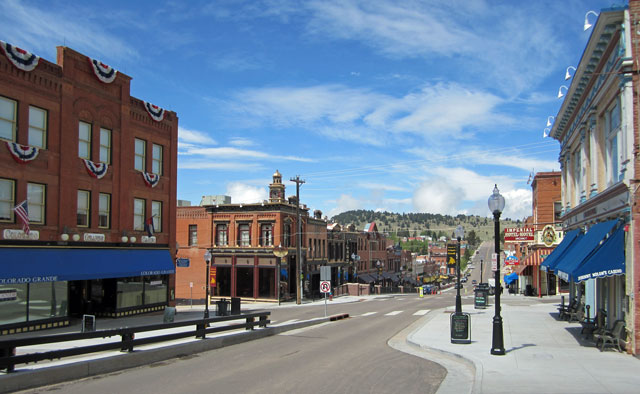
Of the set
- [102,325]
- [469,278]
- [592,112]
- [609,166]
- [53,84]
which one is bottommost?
[469,278]

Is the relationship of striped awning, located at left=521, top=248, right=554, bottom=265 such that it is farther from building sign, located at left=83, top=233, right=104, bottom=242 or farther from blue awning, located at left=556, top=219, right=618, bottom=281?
building sign, located at left=83, top=233, right=104, bottom=242

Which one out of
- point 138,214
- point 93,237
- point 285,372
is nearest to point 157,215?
point 138,214

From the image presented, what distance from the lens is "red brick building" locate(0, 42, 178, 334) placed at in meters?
21.6

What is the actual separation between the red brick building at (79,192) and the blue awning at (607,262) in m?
19.8

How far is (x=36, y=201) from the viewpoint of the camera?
22.9 metres

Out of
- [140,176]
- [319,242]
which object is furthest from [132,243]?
[319,242]

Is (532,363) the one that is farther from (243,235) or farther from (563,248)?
Result: (243,235)

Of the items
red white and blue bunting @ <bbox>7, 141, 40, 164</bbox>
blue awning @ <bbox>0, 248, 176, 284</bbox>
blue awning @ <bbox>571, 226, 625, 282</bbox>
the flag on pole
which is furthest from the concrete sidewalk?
red white and blue bunting @ <bbox>7, 141, 40, 164</bbox>

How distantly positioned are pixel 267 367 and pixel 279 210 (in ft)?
121

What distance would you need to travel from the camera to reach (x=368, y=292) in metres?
63.7

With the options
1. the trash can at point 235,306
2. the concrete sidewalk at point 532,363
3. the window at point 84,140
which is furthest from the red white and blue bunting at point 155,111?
the concrete sidewalk at point 532,363

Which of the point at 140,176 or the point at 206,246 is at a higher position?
the point at 140,176

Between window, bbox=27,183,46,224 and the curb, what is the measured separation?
1104 cm

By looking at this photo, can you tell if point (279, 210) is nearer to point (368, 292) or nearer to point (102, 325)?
point (368, 292)
